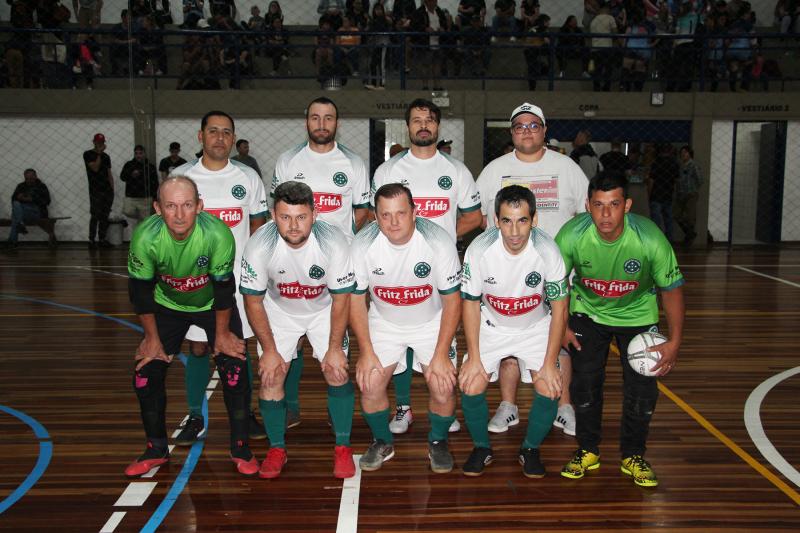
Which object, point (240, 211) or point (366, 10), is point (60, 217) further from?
point (240, 211)

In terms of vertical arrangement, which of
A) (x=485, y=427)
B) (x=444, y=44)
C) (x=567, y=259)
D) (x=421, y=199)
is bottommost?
(x=485, y=427)

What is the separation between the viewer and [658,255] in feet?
13.5

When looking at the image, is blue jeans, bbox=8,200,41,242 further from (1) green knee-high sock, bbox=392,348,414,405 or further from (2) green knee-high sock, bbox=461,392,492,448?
(2) green knee-high sock, bbox=461,392,492,448

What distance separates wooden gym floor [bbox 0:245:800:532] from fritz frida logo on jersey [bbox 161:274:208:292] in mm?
1087

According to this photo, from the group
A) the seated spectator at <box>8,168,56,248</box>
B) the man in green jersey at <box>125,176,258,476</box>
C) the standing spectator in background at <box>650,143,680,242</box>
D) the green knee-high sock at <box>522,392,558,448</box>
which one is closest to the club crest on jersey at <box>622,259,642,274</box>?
the green knee-high sock at <box>522,392,558,448</box>

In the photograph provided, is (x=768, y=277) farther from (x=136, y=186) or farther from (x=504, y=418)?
(x=136, y=186)

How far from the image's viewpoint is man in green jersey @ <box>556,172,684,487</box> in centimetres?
409

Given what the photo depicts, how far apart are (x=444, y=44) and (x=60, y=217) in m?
8.89

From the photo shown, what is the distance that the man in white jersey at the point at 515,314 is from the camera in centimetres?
419

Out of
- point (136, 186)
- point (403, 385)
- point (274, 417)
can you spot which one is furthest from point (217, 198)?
point (136, 186)

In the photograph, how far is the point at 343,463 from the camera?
14.3 ft

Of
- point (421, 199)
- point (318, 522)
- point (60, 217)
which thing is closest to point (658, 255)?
point (421, 199)

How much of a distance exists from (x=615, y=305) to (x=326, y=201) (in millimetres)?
2213

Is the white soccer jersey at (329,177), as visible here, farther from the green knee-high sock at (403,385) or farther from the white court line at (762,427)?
the white court line at (762,427)
